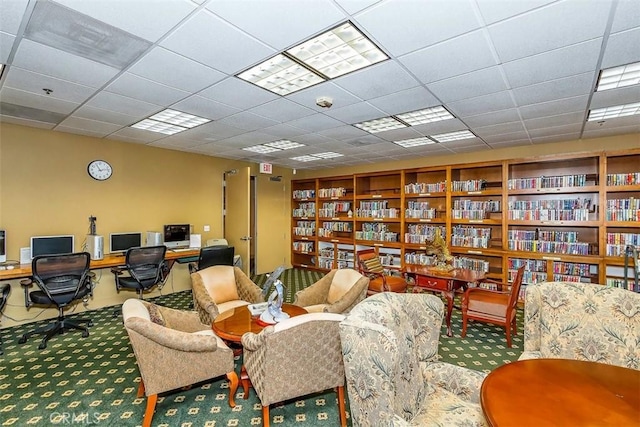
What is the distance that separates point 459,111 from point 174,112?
340 centimetres

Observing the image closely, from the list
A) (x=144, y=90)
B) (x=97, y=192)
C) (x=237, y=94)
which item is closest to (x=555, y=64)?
(x=237, y=94)

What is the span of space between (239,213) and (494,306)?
14.5 ft

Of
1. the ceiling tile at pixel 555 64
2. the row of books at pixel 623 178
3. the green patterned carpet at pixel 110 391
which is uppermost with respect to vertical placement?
the ceiling tile at pixel 555 64

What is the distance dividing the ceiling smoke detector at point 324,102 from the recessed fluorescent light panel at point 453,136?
2151 mm

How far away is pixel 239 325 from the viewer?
8.95ft

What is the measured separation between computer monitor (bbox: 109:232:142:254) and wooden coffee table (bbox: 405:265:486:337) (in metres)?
4.37

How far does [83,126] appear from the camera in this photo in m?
4.30

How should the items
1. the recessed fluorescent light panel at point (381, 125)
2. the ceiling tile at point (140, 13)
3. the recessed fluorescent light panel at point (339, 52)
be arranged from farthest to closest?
1. the recessed fluorescent light panel at point (381, 125)
2. the recessed fluorescent light panel at point (339, 52)
3. the ceiling tile at point (140, 13)

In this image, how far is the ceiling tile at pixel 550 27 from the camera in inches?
72.1

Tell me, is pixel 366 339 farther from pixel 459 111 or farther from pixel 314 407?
pixel 459 111

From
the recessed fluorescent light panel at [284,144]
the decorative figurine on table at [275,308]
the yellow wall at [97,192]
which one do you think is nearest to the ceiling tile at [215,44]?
the decorative figurine on table at [275,308]

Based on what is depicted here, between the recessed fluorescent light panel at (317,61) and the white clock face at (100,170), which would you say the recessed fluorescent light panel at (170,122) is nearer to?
the white clock face at (100,170)

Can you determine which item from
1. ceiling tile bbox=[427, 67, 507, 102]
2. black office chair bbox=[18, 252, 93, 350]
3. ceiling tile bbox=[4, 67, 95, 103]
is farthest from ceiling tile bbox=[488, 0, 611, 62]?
black office chair bbox=[18, 252, 93, 350]

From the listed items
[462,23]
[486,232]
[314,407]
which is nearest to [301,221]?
[486,232]
